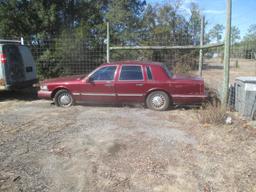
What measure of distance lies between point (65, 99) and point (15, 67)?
244cm

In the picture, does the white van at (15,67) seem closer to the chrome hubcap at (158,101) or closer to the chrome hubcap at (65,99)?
the chrome hubcap at (65,99)

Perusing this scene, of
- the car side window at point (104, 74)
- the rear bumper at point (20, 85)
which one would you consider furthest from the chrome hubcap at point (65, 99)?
the rear bumper at point (20, 85)

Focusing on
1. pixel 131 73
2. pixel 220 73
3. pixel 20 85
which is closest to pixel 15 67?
pixel 20 85

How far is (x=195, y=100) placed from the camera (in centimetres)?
844

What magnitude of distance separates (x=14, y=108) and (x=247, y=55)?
26.3ft

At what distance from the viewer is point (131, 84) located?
8.73 m

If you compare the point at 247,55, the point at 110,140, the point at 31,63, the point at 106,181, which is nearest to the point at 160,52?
the point at 247,55

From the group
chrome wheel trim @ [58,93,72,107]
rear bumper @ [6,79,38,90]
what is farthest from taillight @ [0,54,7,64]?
chrome wheel trim @ [58,93,72,107]

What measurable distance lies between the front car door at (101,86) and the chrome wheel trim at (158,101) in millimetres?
1193

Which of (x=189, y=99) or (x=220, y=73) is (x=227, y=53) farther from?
(x=220, y=73)

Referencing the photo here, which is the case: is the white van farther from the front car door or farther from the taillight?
the front car door

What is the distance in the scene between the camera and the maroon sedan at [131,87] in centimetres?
848

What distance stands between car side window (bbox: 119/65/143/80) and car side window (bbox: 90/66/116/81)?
0.98 feet

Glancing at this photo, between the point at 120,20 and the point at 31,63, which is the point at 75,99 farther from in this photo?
the point at 120,20
